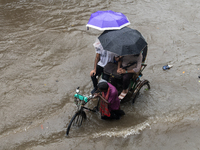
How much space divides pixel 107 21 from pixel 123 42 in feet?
2.91

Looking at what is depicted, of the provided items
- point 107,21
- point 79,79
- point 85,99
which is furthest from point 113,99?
point 79,79

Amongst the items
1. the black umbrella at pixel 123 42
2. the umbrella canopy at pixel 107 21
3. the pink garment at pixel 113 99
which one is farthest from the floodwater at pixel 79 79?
the umbrella canopy at pixel 107 21

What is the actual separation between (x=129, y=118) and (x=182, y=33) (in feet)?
16.1

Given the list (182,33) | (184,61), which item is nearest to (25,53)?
(184,61)

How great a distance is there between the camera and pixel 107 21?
3693 mm

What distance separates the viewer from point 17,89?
4504 mm

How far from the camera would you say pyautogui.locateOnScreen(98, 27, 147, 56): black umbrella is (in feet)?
10.0

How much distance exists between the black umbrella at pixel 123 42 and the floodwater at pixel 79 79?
1690mm

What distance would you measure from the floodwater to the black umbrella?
1.69 m

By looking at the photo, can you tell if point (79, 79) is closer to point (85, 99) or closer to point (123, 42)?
point (85, 99)

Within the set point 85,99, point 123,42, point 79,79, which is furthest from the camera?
point 79,79

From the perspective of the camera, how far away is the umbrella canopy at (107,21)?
11.9 feet

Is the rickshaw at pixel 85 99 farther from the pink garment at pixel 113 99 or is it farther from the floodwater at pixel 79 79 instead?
the pink garment at pixel 113 99

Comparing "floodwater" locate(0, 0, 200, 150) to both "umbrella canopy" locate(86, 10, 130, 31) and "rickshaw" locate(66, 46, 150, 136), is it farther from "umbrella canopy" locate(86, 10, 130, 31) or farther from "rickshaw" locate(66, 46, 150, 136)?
"umbrella canopy" locate(86, 10, 130, 31)
